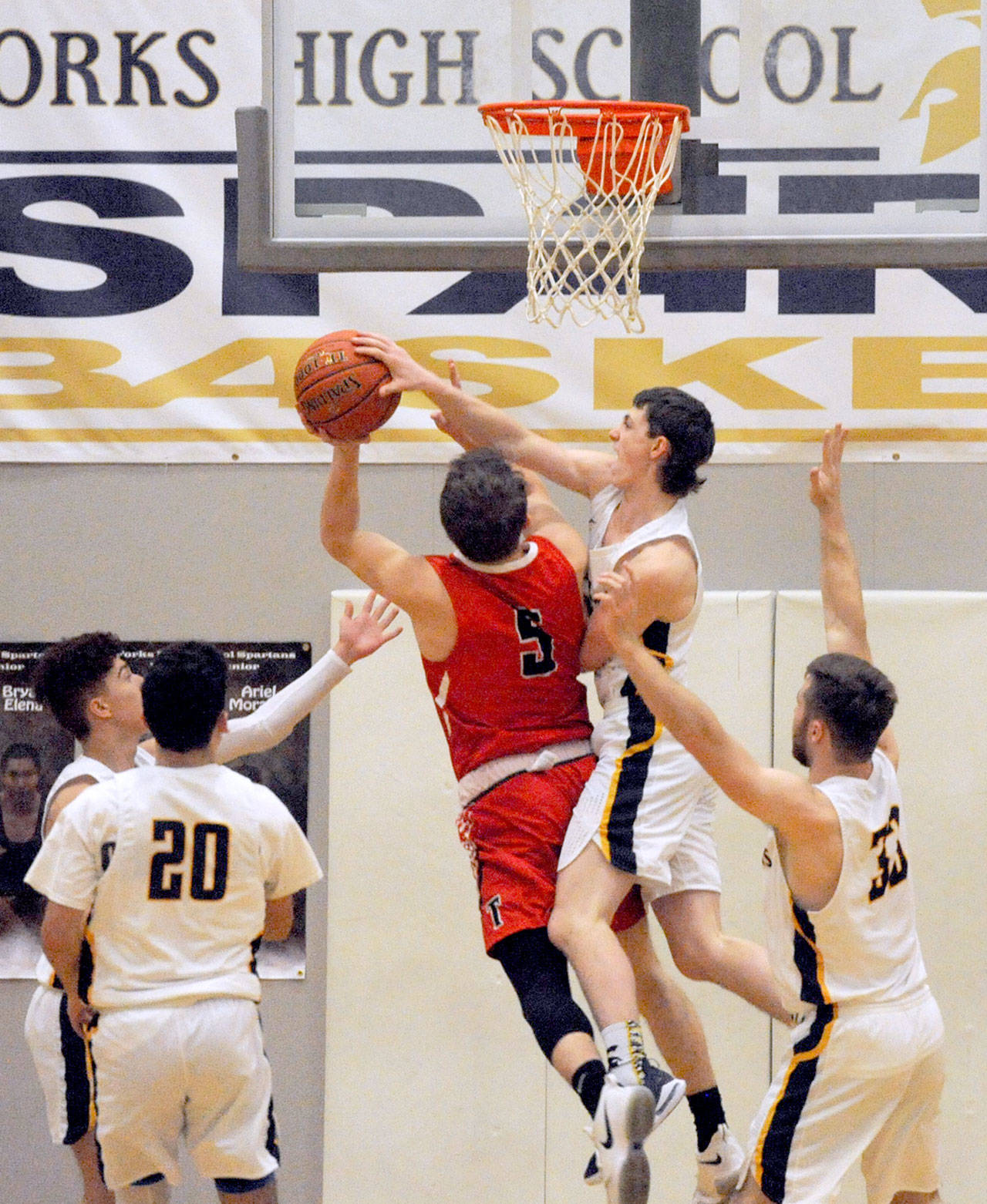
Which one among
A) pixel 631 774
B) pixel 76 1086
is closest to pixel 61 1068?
pixel 76 1086

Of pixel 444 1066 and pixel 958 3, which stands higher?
pixel 958 3

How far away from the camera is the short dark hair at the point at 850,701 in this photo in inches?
152

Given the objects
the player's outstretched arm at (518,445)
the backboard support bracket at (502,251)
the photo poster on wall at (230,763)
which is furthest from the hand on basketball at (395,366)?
the photo poster on wall at (230,763)

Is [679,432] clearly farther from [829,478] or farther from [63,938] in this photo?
[63,938]

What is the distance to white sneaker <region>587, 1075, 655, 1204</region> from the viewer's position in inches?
143

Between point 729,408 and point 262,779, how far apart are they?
2.42 meters

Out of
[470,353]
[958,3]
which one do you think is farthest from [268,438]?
[958,3]

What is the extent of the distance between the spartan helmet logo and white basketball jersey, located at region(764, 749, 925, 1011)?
2055 millimetres

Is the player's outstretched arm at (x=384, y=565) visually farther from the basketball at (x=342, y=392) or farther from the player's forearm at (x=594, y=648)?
the player's forearm at (x=594, y=648)

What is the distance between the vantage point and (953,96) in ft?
16.0

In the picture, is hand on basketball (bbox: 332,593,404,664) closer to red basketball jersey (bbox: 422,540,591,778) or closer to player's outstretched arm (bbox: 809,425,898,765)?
red basketball jersey (bbox: 422,540,591,778)

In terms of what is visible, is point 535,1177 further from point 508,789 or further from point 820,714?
point 820,714

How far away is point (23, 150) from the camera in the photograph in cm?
664

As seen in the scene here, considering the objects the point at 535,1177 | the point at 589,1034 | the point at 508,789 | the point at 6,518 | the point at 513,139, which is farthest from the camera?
the point at 6,518
